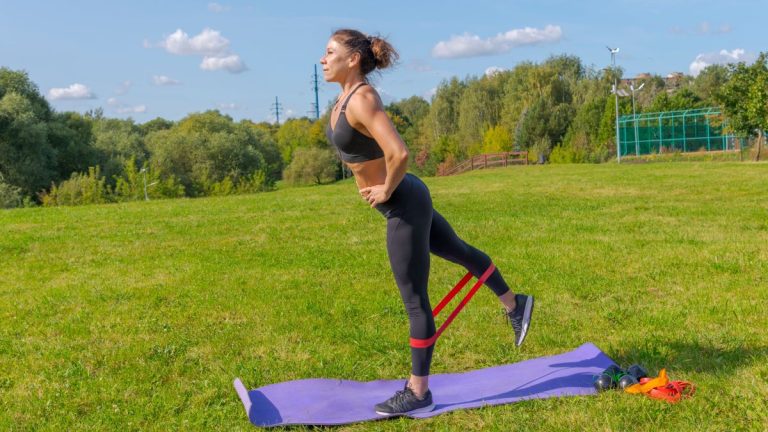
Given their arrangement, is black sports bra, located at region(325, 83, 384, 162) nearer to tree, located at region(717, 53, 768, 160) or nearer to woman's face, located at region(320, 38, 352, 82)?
woman's face, located at region(320, 38, 352, 82)

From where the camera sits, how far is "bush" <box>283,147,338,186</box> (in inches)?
3477

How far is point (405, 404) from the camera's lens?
4.62 meters

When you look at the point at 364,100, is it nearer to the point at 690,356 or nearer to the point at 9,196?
the point at 690,356

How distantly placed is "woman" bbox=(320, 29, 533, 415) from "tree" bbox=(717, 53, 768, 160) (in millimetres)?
36024

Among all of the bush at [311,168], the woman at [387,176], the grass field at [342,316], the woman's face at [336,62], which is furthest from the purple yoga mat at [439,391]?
the bush at [311,168]

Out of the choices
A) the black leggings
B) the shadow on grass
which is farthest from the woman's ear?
the shadow on grass

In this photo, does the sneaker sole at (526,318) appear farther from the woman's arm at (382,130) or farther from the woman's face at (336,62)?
the woman's face at (336,62)

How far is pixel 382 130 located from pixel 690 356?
3356mm

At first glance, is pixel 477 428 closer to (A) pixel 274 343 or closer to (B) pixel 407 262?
(B) pixel 407 262

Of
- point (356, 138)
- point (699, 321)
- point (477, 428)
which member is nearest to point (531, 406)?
point (477, 428)

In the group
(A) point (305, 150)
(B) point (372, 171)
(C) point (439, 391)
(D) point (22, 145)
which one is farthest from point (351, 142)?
(A) point (305, 150)

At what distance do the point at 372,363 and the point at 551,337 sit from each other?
1.73 meters

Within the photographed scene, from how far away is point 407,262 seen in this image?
14.7 feet

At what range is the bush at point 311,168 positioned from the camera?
88.3 m
